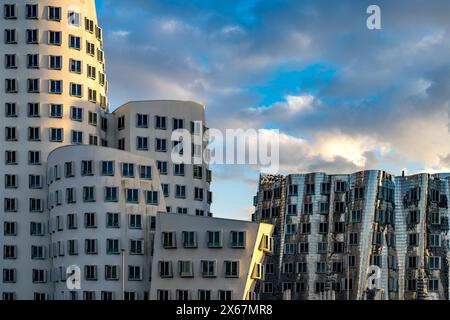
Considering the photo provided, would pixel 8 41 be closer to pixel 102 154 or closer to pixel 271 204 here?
pixel 102 154

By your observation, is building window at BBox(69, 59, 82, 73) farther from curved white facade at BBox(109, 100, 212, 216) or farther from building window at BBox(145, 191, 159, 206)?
building window at BBox(145, 191, 159, 206)

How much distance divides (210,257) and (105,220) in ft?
44.6

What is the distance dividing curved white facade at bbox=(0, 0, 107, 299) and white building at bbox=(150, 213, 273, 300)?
20233mm

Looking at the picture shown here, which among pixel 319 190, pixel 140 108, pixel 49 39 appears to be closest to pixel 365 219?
pixel 319 190

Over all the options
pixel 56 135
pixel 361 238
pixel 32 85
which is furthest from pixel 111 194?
pixel 361 238

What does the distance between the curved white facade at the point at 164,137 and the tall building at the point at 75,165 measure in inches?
5.3

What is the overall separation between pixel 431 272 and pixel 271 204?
30426mm

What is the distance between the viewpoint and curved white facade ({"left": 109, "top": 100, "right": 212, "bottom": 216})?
5684 inches

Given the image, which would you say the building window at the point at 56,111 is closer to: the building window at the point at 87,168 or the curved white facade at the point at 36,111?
the curved white facade at the point at 36,111

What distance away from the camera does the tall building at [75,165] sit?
5148 inches

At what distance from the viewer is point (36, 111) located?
468 ft

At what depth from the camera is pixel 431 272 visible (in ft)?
573

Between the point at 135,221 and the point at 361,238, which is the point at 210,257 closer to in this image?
the point at 135,221

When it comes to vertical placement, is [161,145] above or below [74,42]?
below
